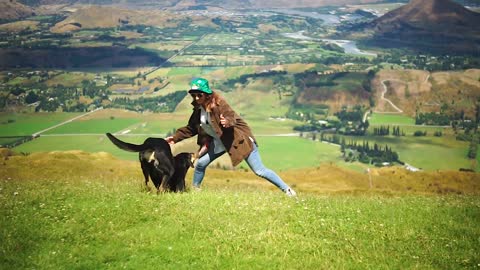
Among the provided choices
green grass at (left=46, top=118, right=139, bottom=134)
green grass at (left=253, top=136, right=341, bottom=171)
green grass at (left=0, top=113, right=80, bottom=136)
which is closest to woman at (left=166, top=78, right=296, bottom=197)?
green grass at (left=253, top=136, right=341, bottom=171)

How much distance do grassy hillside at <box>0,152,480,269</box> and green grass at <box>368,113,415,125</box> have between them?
106372mm

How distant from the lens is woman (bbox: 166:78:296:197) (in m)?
11.1

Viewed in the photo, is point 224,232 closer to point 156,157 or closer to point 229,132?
point 156,157

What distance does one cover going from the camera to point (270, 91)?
145m

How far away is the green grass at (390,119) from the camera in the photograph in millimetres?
113938

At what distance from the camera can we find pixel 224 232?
906 cm

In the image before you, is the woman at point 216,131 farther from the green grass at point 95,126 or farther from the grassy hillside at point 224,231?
the green grass at point 95,126

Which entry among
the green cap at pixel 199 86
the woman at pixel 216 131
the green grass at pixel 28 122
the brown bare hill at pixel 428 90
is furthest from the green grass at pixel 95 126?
the green cap at pixel 199 86

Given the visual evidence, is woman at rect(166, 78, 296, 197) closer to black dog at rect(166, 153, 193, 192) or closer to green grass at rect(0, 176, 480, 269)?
black dog at rect(166, 153, 193, 192)

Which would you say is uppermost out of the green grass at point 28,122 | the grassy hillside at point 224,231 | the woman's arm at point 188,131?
the woman's arm at point 188,131

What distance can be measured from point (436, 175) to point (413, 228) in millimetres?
32965

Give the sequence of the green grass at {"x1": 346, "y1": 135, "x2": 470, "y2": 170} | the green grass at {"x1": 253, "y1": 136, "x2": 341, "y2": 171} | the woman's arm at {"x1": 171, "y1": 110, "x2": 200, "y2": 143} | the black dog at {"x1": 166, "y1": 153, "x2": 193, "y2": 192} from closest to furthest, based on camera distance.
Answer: the woman's arm at {"x1": 171, "y1": 110, "x2": 200, "y2": 143} → the black dog at {"x1": 166, "y1": 153, "x2": 193, "y2": 192} → the green grass at {"x1": 253, "y1": 136, "x2": 341, "y2": 171} → the green grass at {"x1": 346, "y1": 135, "x2": 470, "y2": 170}

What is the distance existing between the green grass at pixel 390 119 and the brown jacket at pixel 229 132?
351ft

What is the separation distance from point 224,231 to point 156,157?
2.92m
